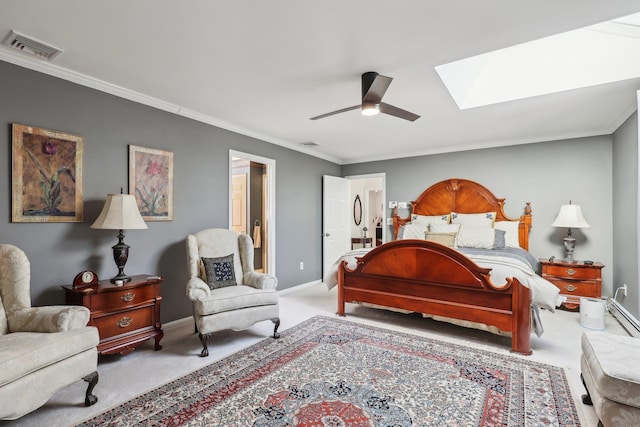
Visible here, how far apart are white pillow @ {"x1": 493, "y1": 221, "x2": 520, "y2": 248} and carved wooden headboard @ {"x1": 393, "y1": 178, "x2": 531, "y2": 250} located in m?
0.08

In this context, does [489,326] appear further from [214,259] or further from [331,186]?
[331,186]

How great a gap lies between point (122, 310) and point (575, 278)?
4965 mm

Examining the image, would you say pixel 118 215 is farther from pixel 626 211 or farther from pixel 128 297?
pixel 626 211

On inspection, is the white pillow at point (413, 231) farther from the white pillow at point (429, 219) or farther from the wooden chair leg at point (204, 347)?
the wooden chair leg at point (204, 347)

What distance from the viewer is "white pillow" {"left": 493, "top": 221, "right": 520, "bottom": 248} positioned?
4.58 meters

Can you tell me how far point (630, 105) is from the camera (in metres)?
3.24

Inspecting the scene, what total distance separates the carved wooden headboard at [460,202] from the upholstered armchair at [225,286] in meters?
3.10

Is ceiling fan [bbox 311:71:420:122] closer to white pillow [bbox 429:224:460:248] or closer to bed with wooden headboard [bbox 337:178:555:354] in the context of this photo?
bed with wooden headboard [bbox 337:178:555:354]

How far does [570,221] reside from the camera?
4.09 meters

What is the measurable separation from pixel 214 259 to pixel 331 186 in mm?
3055

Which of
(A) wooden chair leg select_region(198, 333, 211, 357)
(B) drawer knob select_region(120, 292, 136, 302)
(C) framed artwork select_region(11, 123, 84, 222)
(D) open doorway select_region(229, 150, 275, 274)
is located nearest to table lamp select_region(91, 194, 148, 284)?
(B) drawer knob select_region(120, 292, 136, 302)

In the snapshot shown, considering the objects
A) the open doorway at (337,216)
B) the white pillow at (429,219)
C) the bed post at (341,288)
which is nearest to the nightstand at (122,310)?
the bed post at (341,288)

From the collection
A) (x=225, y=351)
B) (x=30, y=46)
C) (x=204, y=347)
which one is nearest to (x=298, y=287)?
(x=225, y=351)

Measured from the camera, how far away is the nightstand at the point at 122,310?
2.42 meters
